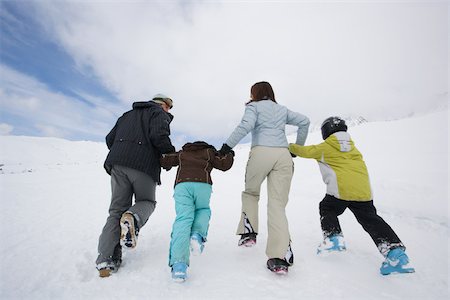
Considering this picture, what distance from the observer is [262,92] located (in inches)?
141

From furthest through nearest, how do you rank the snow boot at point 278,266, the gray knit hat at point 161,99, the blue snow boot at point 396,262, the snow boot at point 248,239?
the gray knit hat at point 161,99 < the snow boot at point 248,239 < the snow boot at point 278,266 < the blue snow boot at point 396,262

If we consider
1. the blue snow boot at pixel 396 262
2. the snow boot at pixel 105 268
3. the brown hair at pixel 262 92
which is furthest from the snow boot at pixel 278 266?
the brown hair at pixel 262 92

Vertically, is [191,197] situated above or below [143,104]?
below

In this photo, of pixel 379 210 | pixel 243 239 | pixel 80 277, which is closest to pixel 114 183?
pixel 80 277

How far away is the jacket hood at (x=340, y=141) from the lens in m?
3.20

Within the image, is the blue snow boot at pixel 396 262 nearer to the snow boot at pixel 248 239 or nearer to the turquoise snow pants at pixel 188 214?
the snow boot at pixel 248 239

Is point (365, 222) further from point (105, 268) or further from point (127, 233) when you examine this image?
point (105, 268)

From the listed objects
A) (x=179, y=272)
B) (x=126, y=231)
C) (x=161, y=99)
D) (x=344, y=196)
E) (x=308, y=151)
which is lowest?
(x=179, y=272)

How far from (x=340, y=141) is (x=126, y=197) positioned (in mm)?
2932

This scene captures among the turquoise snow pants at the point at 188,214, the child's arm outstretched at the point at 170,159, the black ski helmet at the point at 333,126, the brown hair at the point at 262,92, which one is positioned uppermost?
the brown hair at the point at 262,92

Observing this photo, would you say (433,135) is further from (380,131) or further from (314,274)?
(314,274)

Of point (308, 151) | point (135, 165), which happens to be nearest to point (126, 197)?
point (135, 165)

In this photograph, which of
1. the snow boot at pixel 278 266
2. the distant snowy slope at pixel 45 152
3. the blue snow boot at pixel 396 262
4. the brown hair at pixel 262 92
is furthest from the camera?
the distant snowy slope at pixel 45 152

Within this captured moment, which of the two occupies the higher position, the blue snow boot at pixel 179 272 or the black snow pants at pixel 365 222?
the black snow pants at pixel 365 222
